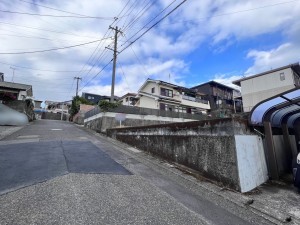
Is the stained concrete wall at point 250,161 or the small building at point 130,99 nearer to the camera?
the stained concrete wall at point 250,161

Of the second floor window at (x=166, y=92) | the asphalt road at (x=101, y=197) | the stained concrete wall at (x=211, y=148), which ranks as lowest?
the asphalt road at (x=101, y=197)

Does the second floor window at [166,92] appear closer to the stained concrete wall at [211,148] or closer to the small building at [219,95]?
the small building at [219,95]

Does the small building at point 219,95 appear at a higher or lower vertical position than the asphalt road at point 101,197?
higher

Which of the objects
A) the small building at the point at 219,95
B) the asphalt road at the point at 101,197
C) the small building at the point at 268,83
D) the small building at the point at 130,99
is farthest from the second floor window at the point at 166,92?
the asphalt road at the point at 101,197

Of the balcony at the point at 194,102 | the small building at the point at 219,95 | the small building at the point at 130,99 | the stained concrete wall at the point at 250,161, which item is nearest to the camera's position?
the stained concrete wall at the point at 250,161

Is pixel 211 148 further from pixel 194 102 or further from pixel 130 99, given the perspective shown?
pixel 130 99

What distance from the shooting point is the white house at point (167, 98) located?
101 ft

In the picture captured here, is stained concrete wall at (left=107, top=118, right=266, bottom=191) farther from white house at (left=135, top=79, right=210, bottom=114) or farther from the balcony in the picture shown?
the balcony

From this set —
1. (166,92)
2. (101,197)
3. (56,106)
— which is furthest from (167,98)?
(56,106)

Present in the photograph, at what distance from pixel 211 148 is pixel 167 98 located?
84.0 ft

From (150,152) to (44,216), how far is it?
20.2ft

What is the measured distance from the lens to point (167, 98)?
102 feet

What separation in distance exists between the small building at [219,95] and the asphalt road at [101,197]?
118 ft

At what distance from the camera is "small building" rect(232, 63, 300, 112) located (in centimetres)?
2547
